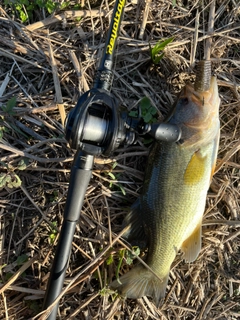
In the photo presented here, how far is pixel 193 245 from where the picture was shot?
2.90 meters

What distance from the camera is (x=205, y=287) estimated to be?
312 cm

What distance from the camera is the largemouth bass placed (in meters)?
2.74

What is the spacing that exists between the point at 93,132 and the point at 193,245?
55.4 inches

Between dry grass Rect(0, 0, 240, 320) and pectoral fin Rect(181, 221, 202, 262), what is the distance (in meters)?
0.16

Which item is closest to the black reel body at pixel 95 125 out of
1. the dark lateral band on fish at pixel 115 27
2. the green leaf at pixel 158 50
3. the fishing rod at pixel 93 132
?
the fishing rod at pixel 93 132

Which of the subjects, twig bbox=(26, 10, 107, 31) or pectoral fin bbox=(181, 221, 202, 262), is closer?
pectoral fin bbox=(181, 221, 202, 262)

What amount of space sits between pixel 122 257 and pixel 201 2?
236 cm

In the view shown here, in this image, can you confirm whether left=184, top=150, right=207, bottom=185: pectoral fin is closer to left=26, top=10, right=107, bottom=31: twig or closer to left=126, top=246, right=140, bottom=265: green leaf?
left=126, top=246, right=140, bottom=265: green leaf

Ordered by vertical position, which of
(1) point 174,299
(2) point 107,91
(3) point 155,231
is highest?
(2) point 107,91

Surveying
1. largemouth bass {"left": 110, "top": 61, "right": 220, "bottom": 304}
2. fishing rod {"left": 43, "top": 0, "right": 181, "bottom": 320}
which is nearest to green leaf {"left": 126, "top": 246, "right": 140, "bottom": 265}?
largemouth bass {"left": 110, "top": 61, "right": 220, "bottom": 304}

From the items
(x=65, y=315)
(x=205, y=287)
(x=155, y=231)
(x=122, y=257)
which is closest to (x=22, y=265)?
(x=65, y=315)

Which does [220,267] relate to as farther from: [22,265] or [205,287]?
[22,265]

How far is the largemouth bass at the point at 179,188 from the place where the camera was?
2.74 meters

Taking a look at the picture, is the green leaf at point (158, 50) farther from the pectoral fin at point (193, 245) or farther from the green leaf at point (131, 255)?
the green leaf at point (131, 255)
